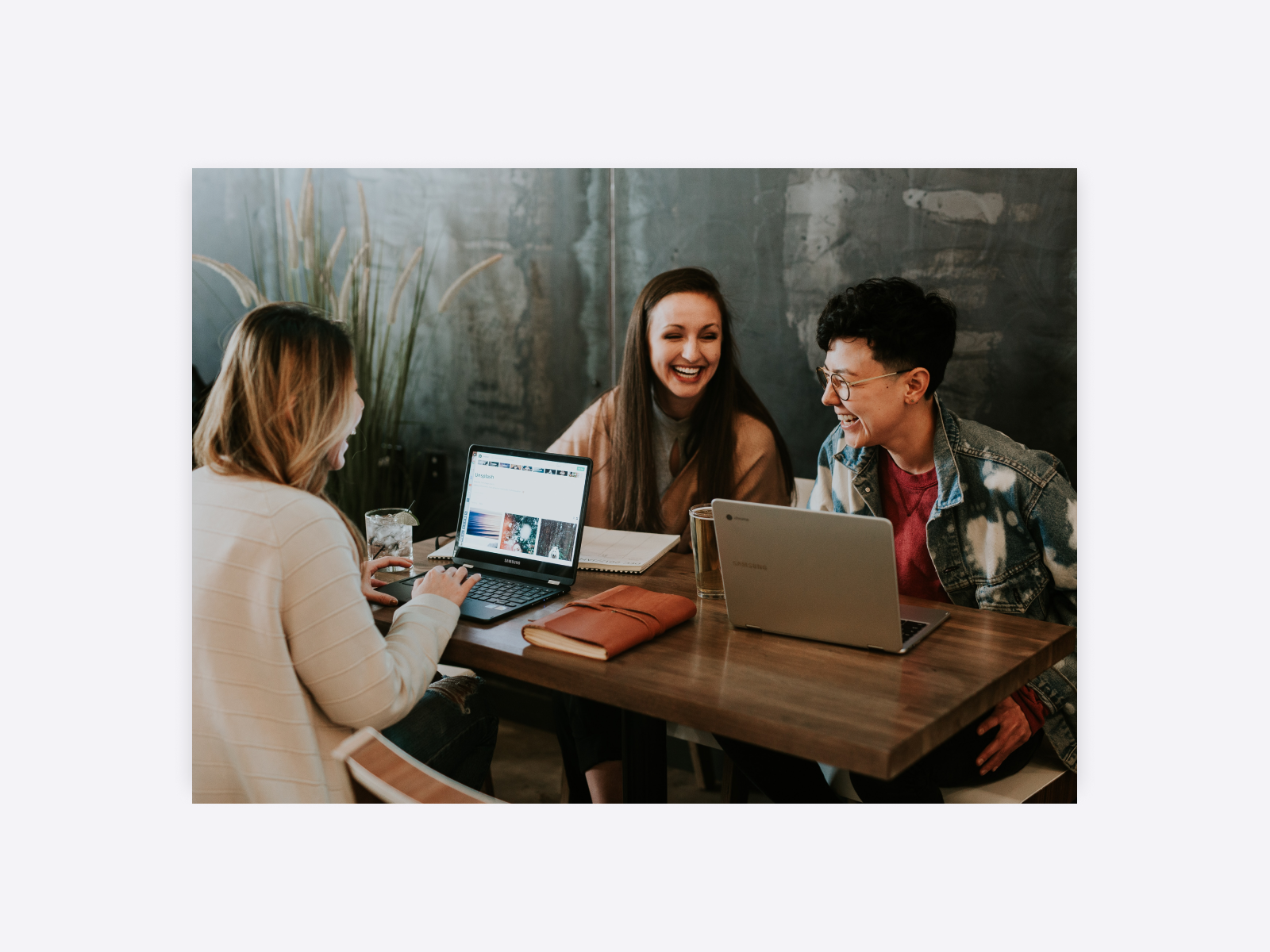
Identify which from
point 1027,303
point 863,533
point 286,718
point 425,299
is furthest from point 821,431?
point 286,718

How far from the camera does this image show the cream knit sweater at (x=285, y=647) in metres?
1.66

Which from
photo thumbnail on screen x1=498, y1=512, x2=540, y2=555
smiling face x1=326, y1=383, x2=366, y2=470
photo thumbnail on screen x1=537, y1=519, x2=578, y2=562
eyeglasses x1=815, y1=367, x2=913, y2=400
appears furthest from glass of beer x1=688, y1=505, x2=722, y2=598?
smiling face x1=326, y1=383, x2=366, y2=470

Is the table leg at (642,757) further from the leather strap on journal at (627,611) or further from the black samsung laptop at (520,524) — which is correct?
the black samsung laptop at (520,524)

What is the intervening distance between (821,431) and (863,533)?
900 mm

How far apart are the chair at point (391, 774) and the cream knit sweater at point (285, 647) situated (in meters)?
0.04

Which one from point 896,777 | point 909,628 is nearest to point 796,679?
point 909,628

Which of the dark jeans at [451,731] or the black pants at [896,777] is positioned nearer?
the black pants at [896,777]

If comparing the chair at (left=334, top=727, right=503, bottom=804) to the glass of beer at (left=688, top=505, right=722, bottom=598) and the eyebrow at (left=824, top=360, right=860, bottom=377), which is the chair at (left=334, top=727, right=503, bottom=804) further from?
the eyebrow at (left=824, top=360, right=860, bottom=377)

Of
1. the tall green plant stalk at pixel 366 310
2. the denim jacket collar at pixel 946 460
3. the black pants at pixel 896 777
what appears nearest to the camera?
the black pants at pixel 896 777

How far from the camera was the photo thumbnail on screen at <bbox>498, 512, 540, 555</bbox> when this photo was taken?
7.22ft

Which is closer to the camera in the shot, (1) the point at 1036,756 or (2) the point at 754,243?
(1) the point at 1036,756

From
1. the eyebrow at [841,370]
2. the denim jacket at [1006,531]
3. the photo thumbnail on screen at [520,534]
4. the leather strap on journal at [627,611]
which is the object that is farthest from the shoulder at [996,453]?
the photo thumbnail on screen at [520,534]
